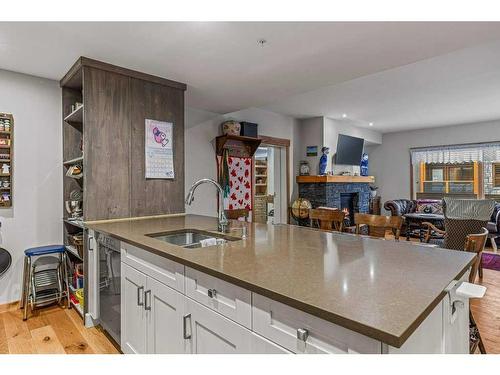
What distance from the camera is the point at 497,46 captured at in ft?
9.15

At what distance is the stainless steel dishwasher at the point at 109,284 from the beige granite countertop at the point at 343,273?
0.31m

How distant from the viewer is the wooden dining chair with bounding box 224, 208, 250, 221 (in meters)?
4.49

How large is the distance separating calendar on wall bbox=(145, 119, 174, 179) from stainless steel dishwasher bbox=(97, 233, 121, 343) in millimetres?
900

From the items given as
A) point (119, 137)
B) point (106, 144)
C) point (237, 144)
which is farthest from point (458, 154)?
point (106, 144)

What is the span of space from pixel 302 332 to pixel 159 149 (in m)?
2.50

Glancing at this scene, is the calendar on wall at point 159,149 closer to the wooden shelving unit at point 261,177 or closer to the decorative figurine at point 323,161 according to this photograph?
the wooden shelving unit at point 261,177

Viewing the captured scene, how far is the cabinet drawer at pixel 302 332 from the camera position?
77cm

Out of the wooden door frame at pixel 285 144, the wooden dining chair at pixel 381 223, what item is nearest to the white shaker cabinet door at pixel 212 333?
the wooden dining chair at pixel 381 223

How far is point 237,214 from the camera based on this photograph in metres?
4.57

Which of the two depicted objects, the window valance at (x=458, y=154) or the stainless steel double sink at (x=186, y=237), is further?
the window valance at (x=458, y=154)

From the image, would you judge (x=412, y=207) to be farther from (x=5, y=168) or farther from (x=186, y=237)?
(x=5, y=168)

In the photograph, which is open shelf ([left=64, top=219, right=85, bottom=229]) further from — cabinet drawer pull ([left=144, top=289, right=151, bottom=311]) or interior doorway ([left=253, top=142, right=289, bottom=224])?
interior doorway ([left=253, top=142, right=289, bottom=224])

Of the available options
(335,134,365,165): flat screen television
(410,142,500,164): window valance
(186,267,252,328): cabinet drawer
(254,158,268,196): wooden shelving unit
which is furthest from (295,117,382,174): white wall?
(186,267,252,328): cabinet drawer
